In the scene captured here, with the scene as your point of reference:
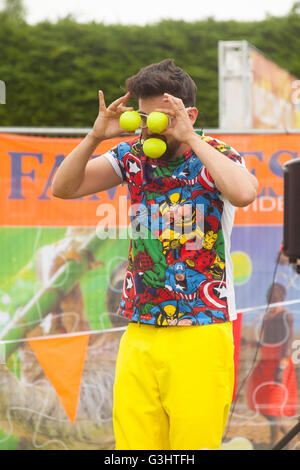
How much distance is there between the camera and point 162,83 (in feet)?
7.02

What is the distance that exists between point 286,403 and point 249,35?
29.9 feet

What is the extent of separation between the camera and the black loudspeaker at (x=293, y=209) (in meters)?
2.11

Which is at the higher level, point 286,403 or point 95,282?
point 95,282

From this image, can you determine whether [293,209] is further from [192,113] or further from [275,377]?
[275,377]

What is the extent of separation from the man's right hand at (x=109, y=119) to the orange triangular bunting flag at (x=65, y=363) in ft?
5.52

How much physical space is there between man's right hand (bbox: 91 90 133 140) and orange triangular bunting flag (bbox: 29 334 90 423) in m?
1.68

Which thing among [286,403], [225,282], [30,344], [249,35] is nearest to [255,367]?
[286,403]

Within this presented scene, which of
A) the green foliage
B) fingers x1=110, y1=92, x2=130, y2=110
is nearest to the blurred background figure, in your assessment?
fingers x1=110, y1=92, x2=130, y2=110

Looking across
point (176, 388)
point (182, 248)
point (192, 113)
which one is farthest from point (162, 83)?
point (176, 388)

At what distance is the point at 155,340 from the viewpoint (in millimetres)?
2166

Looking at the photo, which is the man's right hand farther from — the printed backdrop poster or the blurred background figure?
the blurred background figure

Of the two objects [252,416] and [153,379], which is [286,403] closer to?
[252,416]

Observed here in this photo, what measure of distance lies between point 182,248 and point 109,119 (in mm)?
553

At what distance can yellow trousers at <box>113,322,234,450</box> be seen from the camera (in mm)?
2127
